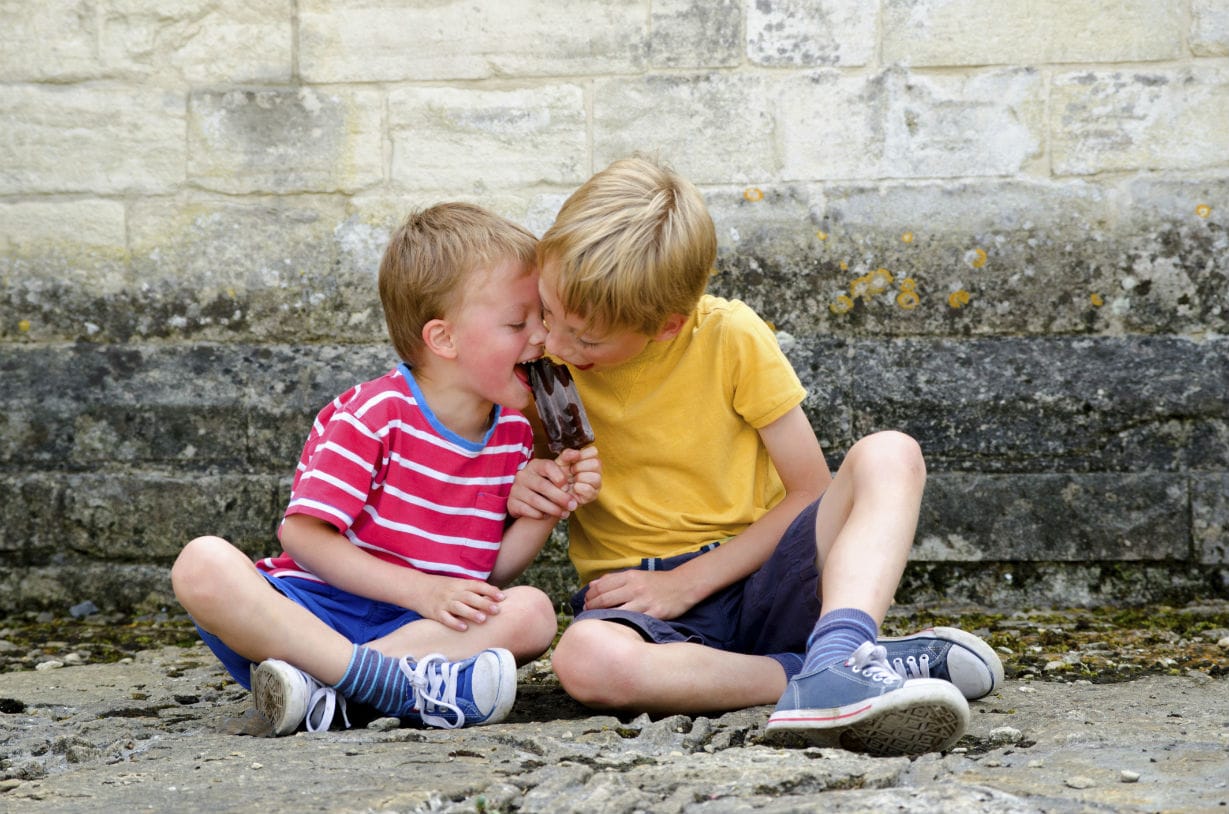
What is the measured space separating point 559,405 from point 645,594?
432mm

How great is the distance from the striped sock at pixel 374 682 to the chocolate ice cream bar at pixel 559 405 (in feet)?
1.88

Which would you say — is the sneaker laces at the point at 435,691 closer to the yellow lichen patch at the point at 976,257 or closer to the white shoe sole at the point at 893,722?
the white shoe sole at the point at 893,722

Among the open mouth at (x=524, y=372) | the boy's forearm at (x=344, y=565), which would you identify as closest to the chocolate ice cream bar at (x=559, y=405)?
the open mouth at (x=524, y=372)

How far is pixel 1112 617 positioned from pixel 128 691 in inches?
103

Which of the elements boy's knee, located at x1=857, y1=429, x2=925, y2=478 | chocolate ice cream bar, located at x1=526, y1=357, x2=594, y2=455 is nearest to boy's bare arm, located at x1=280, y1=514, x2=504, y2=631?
chocolate ice cream bar, located at x1=526, y1=357, x2=594, y2=455

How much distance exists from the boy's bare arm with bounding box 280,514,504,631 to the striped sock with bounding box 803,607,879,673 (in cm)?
71

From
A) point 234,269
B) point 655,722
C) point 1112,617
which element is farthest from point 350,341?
point 1112,617

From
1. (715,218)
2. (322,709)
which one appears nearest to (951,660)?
(322,709)

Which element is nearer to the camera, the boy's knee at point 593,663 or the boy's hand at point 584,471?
the boy's knee at point 593,663

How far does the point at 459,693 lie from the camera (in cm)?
255

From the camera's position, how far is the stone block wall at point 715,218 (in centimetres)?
380

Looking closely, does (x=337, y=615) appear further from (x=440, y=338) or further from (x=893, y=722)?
(x=893, y=722)

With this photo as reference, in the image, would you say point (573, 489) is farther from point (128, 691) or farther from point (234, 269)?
point (234, 269)

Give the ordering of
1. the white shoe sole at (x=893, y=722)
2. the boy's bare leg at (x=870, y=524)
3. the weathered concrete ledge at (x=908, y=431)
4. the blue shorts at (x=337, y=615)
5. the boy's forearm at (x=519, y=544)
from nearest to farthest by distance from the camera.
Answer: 1. the white shoe sole at (x=893, y=722)
2. the boy's bare leg at (x=870, y=524)
3. the blue shorts at (x=337, y=615)
4. the boy's forearm at (x=519, y=544)
5. the weathered concrete ledge at (x=908, y=431)
